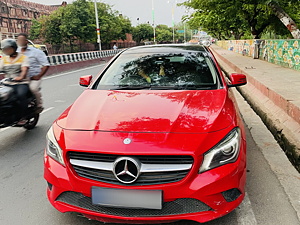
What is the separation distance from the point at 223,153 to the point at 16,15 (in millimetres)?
61318

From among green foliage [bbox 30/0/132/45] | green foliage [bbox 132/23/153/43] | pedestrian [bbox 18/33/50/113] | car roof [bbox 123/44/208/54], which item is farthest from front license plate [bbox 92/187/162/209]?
green foliage [bbox 132/23/153/43]

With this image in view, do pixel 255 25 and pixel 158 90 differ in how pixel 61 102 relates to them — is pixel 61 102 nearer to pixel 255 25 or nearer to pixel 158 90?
pixel 158 90

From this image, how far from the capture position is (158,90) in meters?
3.28

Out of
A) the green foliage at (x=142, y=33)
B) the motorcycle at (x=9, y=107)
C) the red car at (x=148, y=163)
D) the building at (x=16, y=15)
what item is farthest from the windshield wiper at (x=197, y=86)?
the green foliage at (x=142, y=33)

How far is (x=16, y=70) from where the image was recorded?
16.4 feet

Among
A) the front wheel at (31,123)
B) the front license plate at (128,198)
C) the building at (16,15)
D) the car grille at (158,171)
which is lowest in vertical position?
the front wheel at (31,123)

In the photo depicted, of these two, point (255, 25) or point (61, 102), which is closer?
point (61, 102)

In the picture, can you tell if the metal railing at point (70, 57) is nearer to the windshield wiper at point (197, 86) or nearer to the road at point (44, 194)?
the road at point (44, 194)

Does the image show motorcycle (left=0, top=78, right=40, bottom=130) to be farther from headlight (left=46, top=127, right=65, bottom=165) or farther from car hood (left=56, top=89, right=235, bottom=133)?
headlight (left=46, top=127, right=65, bottom=165)

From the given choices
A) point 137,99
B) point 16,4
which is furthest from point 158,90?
point 16,4

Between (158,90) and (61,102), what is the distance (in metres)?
5.07

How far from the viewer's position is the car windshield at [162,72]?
3.44 meters

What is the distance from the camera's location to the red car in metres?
2.11

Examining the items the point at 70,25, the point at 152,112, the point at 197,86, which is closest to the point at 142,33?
the point at 70,25
